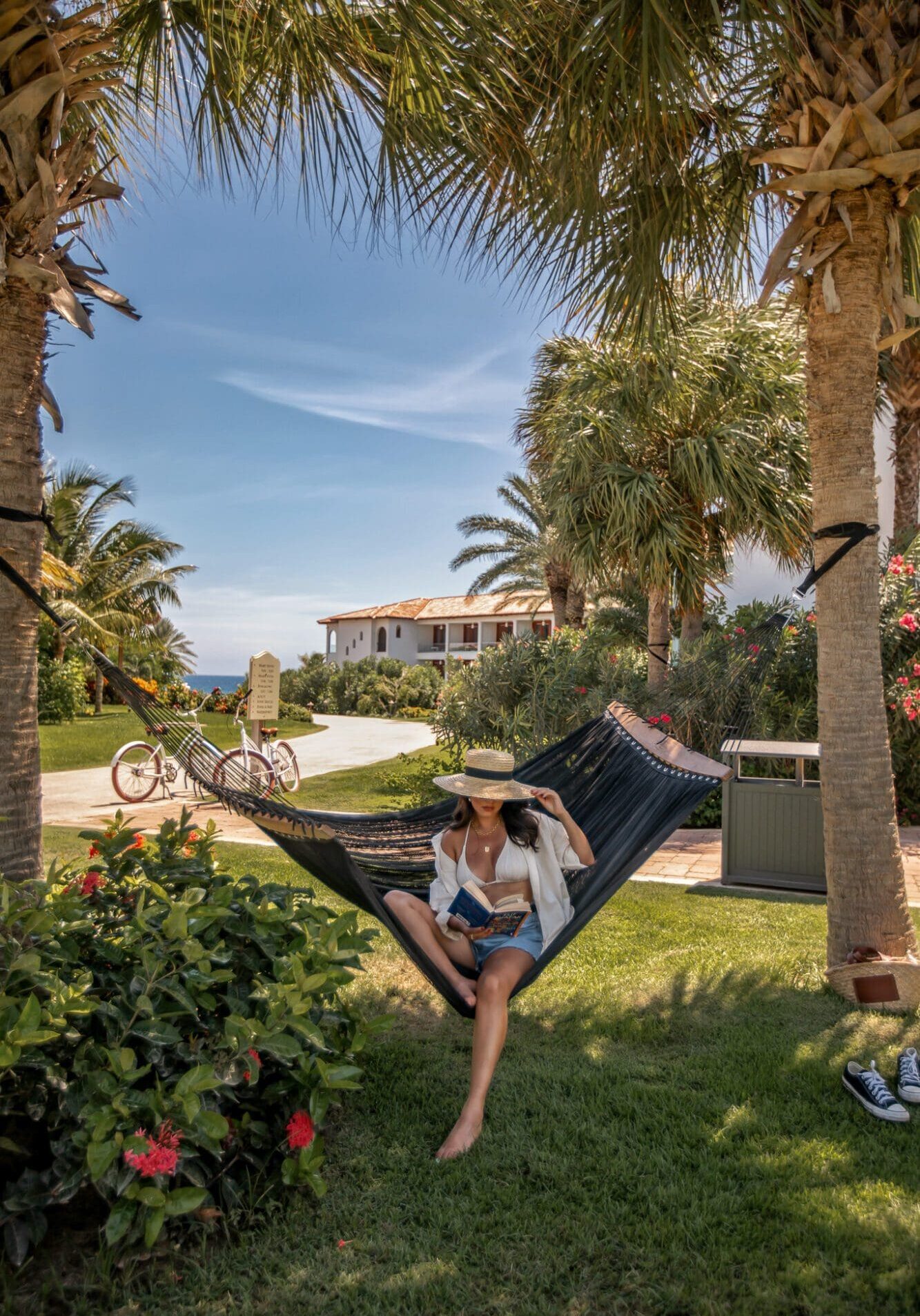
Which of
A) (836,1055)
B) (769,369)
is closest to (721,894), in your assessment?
(836,1055)

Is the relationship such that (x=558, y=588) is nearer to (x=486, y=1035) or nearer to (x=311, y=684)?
(x=311, y=684)

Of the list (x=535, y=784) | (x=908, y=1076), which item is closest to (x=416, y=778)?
(x=535, y=784)

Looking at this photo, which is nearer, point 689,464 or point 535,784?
point 535,784

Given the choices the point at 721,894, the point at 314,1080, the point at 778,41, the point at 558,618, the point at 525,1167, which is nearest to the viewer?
the point at 314,1080

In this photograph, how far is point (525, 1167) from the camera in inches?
80.0

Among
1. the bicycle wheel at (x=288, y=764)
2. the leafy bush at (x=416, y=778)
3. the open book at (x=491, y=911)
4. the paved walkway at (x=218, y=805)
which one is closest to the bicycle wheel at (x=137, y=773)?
the paved walkway at (x=218, y=805)

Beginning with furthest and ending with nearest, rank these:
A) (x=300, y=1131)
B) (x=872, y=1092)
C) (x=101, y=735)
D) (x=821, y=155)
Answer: (x=101, y=735)
(x=821, y=155)
(x=872, y=1092)
(x=300, y=1131)

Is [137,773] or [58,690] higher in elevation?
A: [58,690]

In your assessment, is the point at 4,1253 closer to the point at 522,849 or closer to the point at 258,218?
the point at 522,849

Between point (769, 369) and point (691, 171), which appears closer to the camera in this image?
point (691, 171)

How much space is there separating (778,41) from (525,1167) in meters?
3.25

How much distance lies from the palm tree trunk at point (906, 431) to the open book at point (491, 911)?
8.52 m

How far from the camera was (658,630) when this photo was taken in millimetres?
8570

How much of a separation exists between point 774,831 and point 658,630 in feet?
12.6
